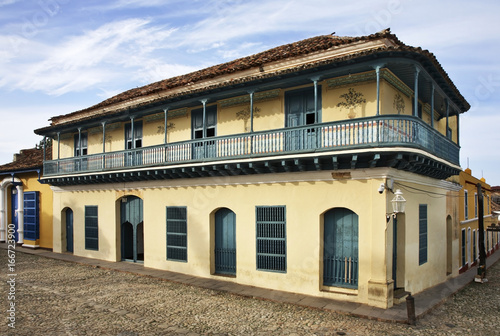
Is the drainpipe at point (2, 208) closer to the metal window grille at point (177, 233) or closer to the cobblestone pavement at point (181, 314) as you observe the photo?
the cobblestone pavement at point (181, 314)

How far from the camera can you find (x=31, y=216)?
69.3 feet

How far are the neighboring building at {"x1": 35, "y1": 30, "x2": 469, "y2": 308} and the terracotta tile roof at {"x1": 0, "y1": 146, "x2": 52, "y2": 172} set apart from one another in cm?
676

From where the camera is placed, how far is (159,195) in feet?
49.4

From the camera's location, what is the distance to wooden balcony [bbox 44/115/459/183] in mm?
9789

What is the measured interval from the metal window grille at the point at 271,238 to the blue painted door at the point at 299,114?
2.08 m

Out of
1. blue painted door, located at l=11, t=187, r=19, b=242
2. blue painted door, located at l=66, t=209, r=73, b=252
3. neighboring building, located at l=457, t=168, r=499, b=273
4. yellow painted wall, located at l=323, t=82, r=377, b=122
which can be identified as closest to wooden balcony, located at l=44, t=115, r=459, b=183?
A: yellow painted wall, located at l=323, t=82, r=377, b=122

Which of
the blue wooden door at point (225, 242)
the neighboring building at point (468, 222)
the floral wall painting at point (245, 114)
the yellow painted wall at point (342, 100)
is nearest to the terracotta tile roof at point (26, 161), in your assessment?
the blue wooden door at point (225, 242)

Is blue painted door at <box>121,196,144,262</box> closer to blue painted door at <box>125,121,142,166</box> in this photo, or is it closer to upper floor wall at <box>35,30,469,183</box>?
upper floor wall at <box>35,30,469,183</box>

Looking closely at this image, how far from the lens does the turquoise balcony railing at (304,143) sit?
9.80m

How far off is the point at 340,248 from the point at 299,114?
4132mm

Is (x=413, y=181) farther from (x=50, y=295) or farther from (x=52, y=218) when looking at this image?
(x=52, y=218)

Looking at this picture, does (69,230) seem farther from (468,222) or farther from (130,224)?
(468,222)

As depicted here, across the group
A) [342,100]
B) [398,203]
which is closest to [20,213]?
[342,100]

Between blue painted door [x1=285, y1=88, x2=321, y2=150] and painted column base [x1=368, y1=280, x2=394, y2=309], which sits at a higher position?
blue painted door [x1=285, y1=88, x2=321, y2=150]
